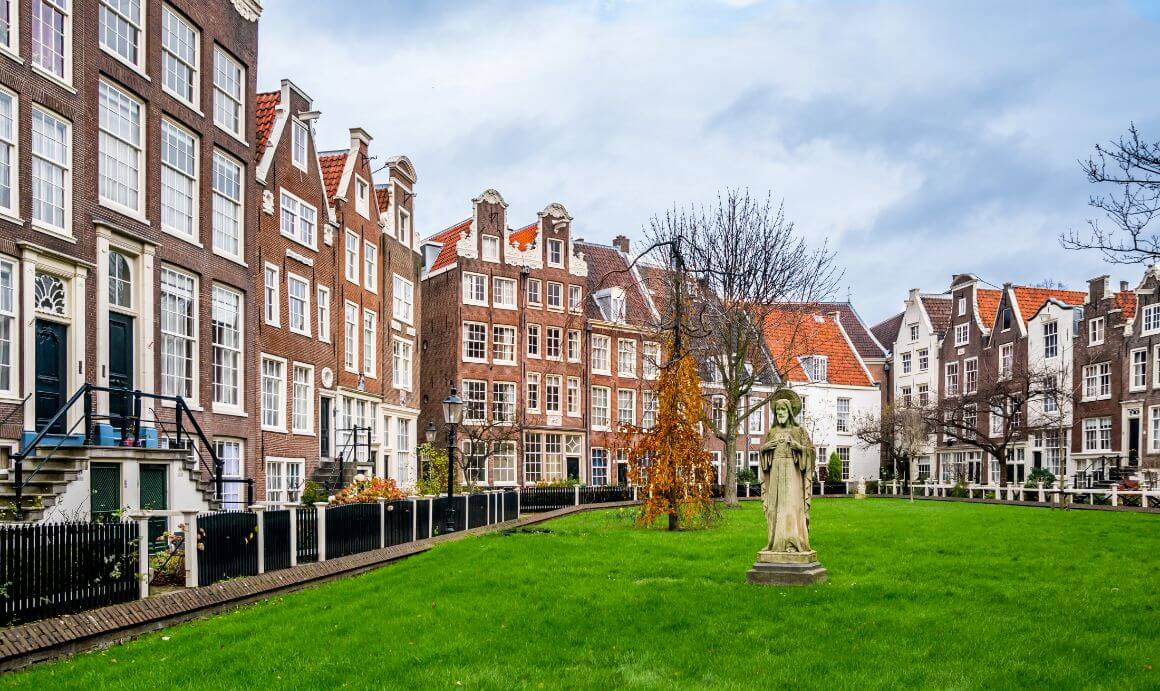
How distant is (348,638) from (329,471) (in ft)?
76.0

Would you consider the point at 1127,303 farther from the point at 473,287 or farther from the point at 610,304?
the point at 473,287

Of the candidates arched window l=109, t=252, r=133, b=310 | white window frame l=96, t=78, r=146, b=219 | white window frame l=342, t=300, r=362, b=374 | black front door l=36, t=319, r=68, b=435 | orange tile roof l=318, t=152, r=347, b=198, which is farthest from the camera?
orange tile roof l=318, t=152, r=347, b=198

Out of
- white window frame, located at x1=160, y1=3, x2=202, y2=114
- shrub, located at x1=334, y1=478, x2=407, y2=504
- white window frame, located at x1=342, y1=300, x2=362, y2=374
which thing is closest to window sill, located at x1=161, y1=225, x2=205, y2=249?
white window frame, located at x1=160, y1=3, x2=202, y2=114

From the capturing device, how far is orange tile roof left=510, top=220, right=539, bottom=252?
57875 millimetres

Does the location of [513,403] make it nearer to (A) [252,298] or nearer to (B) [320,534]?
(A) [252,298]

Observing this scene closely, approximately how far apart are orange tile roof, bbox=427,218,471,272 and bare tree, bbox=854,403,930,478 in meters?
28.5

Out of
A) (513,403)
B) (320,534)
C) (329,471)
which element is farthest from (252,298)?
(513,403)

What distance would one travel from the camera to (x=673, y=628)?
43.7ft

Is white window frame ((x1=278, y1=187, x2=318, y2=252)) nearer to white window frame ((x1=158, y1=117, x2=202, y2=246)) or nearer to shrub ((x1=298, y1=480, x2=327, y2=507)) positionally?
white window frame ((x1=158, y1=117, x2=202, y2=246))

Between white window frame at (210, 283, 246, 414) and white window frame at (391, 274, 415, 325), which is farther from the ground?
white window frame at (391, 274, 415, 325)

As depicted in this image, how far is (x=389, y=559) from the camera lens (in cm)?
2273

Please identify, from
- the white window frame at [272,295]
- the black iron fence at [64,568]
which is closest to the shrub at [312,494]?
the white window frame at [272,295]

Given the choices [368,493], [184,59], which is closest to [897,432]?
[368,493]

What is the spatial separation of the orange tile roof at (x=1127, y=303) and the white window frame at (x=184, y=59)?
4732 cm
